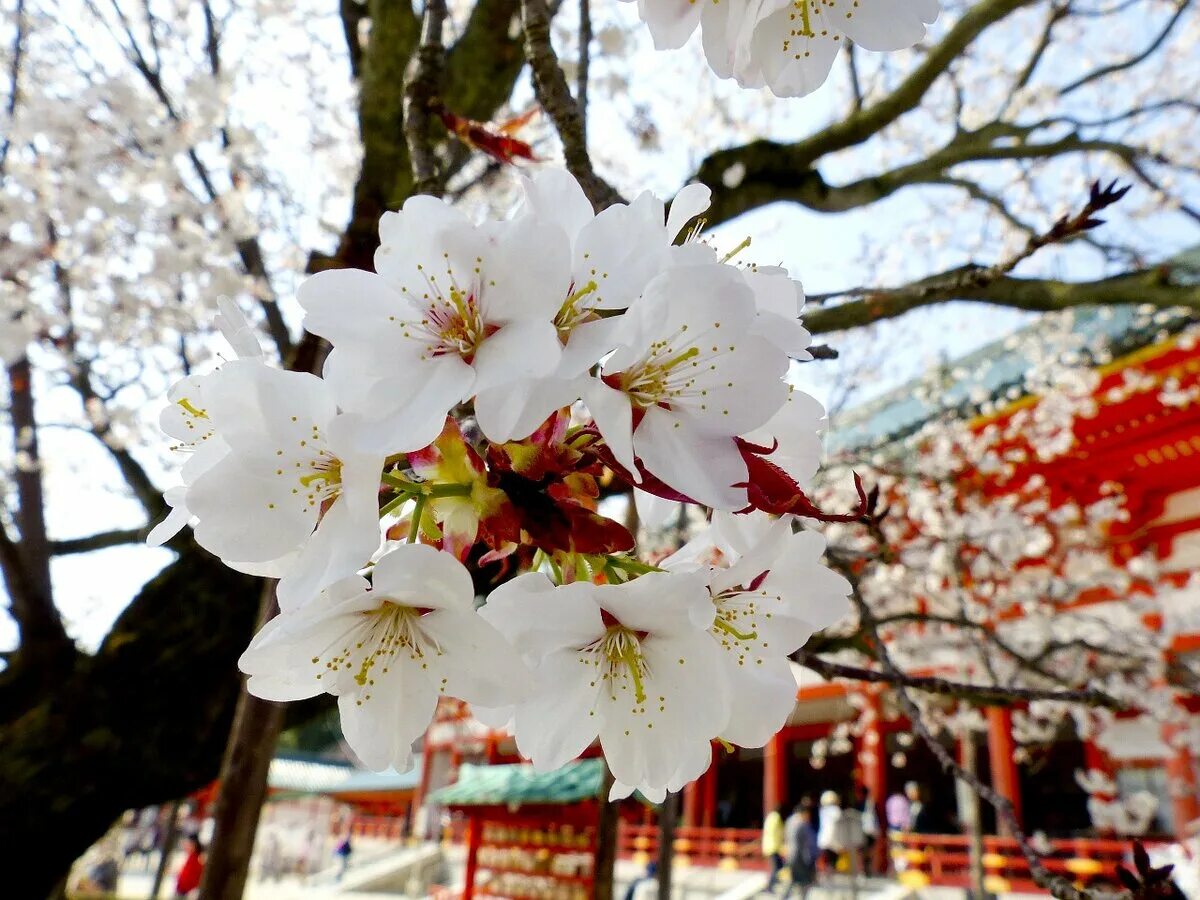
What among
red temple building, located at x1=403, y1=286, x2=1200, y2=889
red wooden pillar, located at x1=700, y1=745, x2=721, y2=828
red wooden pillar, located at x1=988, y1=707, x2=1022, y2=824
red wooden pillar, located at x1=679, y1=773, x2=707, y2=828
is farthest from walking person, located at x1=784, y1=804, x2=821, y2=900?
red wooden pillar, located at x1=679, y1=773, x2=707, y2=828

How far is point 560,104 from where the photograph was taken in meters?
1.00

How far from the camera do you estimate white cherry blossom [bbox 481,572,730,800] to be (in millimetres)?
577

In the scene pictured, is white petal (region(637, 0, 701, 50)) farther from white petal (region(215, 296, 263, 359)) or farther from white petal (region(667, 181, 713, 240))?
white petal (region(215, 296, 263, 359))

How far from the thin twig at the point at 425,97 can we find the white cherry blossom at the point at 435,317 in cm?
60

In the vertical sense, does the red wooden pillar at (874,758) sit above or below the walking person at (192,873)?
above

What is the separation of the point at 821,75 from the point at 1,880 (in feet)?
9.63

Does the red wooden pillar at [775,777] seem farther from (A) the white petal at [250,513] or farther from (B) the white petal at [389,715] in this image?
(A) the white petal at [250,513]

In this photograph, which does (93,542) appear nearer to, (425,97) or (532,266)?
(425,97)

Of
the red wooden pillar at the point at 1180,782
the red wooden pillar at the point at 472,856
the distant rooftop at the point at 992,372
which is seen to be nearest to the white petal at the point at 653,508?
the distant rooftop at the point at 992,372

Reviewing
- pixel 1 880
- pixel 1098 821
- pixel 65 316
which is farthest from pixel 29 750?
pixel 1098 821

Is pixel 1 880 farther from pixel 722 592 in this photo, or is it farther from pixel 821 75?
pixel 821 75

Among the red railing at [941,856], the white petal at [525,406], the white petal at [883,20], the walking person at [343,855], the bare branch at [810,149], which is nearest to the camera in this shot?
the white petal at [525,406]

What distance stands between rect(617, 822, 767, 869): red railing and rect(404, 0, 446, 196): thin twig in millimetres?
10068

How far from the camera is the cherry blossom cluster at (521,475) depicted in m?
0.54
